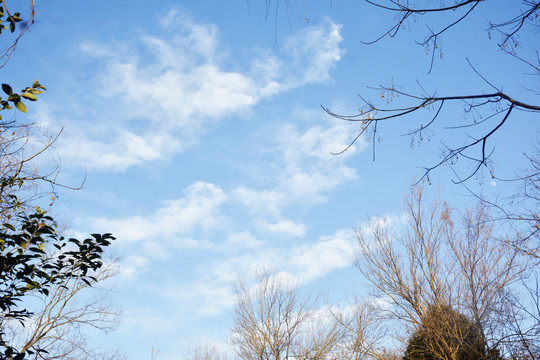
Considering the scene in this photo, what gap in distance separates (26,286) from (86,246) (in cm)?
54

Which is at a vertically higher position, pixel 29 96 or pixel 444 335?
pixel 29 96

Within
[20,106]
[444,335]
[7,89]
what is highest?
[7,89]

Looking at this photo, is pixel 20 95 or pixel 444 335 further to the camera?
pixel 444 335

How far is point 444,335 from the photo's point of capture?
12.1 metres

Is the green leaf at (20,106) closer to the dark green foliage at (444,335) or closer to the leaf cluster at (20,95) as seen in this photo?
the leaf cluster at (20,95)

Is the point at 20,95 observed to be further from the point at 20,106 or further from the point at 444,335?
the point at 444,335

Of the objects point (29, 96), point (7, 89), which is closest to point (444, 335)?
point (29, 96)

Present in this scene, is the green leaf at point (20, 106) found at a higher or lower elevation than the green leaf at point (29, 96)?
lower

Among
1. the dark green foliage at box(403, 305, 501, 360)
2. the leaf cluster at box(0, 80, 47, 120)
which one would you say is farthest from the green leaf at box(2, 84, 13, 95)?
the dark green foliage at box(403, 305, 501, 360)

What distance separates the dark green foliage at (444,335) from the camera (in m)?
11.5

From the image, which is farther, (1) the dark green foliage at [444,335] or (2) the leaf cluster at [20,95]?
(1) the dark green foliage at [444,335]

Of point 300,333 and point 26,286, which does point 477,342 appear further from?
point 26,286

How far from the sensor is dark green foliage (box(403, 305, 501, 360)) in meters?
11.5

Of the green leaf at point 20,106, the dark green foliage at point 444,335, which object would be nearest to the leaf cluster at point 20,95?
the green leaf at point 20,106
